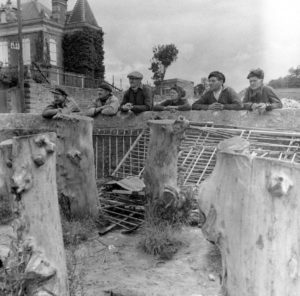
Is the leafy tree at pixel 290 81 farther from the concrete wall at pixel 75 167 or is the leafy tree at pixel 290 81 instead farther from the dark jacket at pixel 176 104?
the concrete wall at pixel 75 167

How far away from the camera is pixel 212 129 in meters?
6.58

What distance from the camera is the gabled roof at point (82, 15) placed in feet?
100

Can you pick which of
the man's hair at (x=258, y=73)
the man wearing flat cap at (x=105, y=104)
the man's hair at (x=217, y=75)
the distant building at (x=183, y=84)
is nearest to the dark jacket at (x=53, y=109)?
the man wearing flat cap at (x=105, y=104)

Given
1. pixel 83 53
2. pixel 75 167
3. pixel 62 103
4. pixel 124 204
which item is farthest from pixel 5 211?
pixel 83 53

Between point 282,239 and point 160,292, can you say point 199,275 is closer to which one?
point 160,292

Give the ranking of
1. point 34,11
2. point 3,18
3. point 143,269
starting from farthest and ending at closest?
point 34,11 → point 3,18 → point 143,269

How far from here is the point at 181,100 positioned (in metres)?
7.65

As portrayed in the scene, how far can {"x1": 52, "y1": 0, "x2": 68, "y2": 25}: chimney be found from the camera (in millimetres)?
30609

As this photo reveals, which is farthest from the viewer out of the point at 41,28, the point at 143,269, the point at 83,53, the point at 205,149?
the point at 83,53

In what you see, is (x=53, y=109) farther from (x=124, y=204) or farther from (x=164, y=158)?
(x=164, y=158)

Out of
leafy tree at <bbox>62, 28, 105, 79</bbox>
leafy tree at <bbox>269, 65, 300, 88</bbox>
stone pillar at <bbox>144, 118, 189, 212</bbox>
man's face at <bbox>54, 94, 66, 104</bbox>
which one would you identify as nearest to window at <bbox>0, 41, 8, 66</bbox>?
leafy tree at <bbox>62, 28, 105, 79</bbox>

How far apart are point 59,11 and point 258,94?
26.7 m

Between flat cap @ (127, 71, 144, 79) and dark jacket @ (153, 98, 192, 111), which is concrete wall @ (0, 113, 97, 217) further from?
flat cap @ (127, 71, 144, 79)

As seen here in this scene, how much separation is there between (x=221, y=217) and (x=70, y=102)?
5.04m
